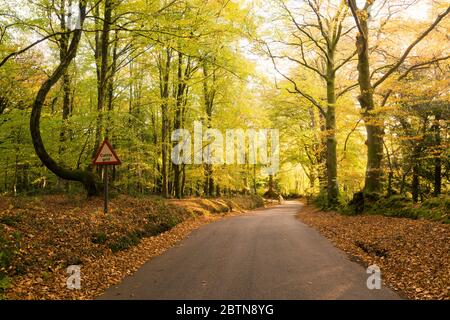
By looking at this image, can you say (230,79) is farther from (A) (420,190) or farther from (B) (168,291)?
(B) (168,291)

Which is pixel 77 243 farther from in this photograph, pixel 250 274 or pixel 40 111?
pixel 40 111

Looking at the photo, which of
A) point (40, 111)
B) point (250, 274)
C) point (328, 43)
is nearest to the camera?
point (250, 274)

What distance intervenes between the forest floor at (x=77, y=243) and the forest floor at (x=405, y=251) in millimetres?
5379

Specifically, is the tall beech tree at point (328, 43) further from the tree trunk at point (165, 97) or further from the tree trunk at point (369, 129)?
the tree trunk at point (165, 97)

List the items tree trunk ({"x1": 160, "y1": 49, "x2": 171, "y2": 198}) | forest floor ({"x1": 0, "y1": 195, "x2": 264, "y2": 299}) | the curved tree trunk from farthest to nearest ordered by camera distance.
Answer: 1. tree trunk ({"x1": 160, "y1": 49, "x2": 171, "y2": 198})
2. the curved tree trunk
3. forest floor ({"x1": 0, "y1": 195, "x2": 264, "y2": 299})

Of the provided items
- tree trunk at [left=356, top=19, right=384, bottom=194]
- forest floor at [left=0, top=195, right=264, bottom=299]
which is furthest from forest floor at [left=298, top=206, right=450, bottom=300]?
forest floor at [left=0, top=195, right=264, bottom=299]

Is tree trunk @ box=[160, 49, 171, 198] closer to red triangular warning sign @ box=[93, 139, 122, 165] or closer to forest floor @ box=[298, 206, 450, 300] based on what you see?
red triangular warning sign @ box=[93, 139, 122, 165]

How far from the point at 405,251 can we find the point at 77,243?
A: 787cm

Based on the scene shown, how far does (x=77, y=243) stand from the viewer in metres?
8.29

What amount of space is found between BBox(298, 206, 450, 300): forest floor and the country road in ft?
1.65

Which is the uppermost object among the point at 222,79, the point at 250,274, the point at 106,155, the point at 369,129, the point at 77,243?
the point at 222,79

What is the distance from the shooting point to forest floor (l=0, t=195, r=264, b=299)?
6.15 meters

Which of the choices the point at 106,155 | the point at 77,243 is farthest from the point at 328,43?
the point at 77,243
